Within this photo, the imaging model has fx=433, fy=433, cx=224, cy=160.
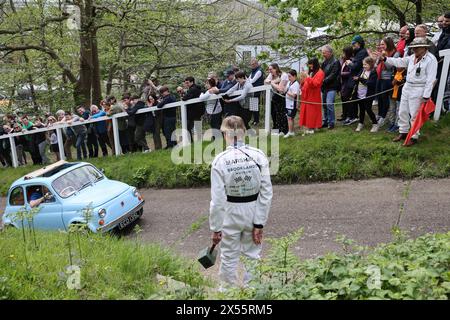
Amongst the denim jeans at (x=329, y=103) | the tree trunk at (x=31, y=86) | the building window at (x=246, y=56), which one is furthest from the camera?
the tree trunk at (x=31, y=86)

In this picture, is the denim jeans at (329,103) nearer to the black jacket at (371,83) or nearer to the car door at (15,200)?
the black jacket at (371,83)

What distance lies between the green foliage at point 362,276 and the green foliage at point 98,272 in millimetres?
730

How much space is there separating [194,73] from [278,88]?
476 inches

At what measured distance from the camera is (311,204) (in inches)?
333

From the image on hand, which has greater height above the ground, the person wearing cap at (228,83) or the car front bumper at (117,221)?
the person wearing cap at (228,83)

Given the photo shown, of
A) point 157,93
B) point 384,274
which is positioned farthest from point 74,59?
point 384,274

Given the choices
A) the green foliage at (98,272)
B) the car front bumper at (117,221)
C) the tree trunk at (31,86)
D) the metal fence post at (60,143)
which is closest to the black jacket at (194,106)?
the car front bumper at (117,221)

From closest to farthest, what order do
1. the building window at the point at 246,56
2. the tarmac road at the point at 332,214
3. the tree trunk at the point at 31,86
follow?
the tarmac road at the point at 332,214 → the building window at the point at 246,56 → the tree trunk at the point at 31,86

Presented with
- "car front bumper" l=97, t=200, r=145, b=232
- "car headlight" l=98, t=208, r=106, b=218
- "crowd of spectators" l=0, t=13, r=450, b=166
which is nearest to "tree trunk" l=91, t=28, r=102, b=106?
"crowd of spectators" l=0, t=13, r=450, b=166

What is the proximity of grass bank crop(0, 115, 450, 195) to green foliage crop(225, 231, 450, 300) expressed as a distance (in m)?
4.50

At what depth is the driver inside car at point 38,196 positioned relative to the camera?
359 inches

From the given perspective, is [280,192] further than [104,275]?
Yes

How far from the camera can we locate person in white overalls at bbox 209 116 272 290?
16.7 feet
